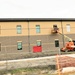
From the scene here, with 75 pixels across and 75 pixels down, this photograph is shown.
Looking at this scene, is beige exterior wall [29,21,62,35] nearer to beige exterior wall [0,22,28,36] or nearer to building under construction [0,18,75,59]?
building under construction [0,18,75,59]

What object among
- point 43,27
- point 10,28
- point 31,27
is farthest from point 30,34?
point 10,28

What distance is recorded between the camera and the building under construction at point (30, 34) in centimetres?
4031

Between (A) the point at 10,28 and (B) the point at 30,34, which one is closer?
(A) the point at 10,28

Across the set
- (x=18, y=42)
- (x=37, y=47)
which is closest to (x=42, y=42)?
(x=37, y=47)

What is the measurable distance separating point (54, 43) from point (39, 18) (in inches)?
230

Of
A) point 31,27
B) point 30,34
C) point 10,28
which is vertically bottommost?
point 30,34

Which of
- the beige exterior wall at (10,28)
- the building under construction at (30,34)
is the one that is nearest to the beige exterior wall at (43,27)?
the building under construction at (30,34)

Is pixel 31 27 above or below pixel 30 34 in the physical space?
above

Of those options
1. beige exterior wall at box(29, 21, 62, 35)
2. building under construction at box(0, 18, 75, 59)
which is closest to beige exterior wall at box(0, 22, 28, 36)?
building under construction at box(0, 18, 75, 59)

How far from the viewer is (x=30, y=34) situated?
4175 cm

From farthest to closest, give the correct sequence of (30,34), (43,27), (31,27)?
(43,27) < (31,27) < (30,34)

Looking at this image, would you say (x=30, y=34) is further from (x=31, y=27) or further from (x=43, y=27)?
(x=43, y=27)

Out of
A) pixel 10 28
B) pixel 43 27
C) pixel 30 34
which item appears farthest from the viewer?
pixel 43 27

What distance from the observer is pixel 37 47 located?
41312 millimetres
